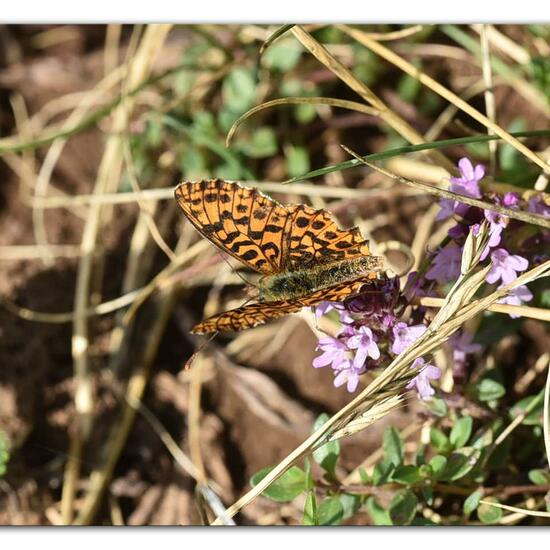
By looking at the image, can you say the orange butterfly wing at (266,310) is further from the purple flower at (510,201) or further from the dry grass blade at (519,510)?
the dry grass blade at (519,510)

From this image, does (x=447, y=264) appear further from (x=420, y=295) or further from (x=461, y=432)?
(x=461, y=432)

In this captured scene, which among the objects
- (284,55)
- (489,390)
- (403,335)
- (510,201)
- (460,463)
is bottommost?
(460,463)

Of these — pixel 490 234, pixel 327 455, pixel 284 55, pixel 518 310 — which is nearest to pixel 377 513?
pixel 327 455

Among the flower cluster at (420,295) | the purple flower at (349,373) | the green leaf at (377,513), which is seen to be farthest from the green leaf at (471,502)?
the purple flower at (349,373)

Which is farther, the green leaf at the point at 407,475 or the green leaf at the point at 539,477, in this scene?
the green leaf at the point at 539,477

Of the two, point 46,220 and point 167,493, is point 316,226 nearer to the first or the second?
point 167,493

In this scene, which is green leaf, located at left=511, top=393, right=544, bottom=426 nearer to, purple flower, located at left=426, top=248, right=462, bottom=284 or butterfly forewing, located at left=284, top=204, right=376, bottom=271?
purple flower, located at left=426, top=248, right=462, bottom=284
